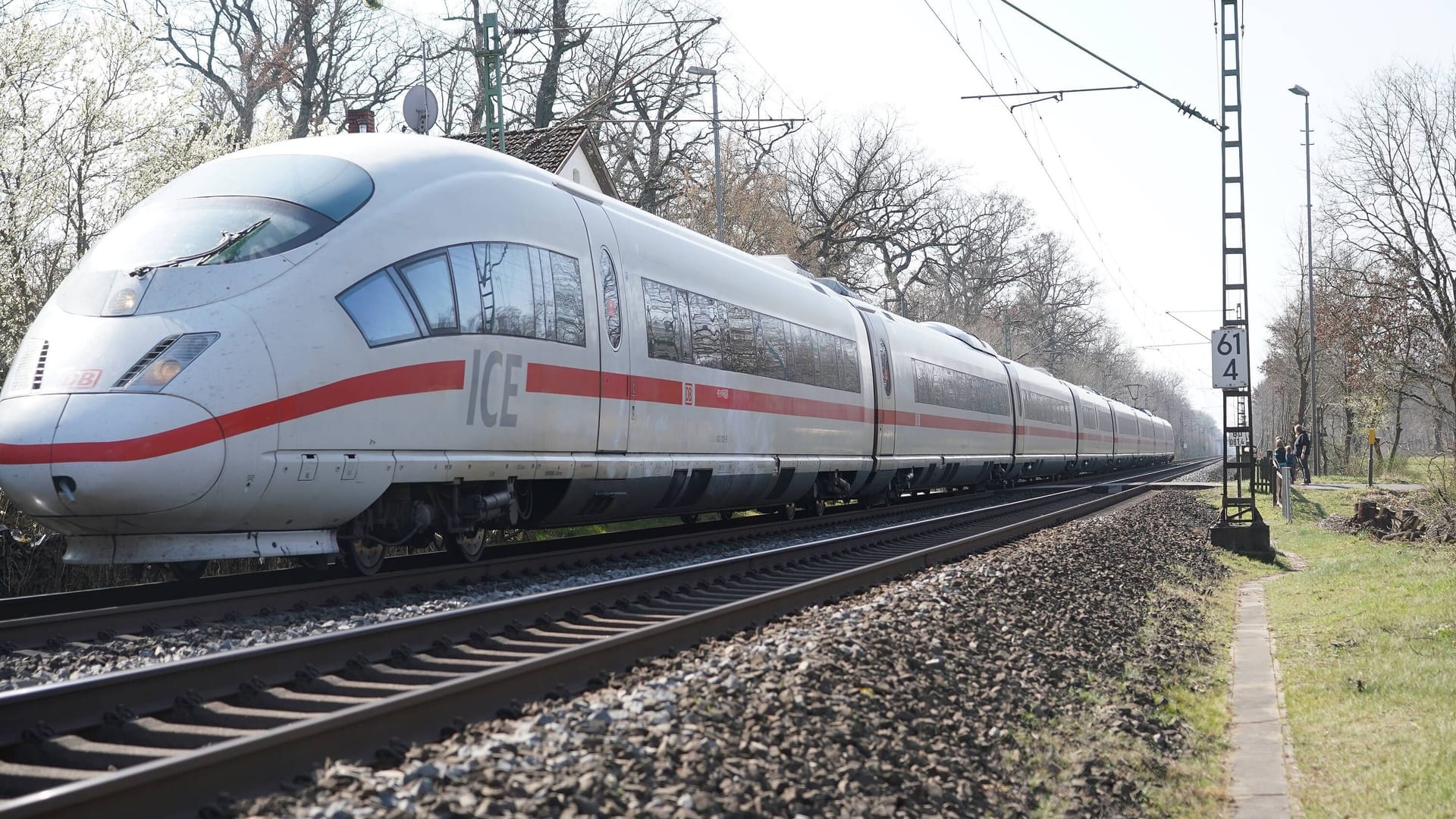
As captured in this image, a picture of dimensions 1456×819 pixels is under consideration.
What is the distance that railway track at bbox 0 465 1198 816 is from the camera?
3.52 m

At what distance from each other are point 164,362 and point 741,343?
23.2 feet

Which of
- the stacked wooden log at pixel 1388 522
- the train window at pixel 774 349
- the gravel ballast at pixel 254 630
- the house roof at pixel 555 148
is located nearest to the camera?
the gravel ballast at pixel 254 630

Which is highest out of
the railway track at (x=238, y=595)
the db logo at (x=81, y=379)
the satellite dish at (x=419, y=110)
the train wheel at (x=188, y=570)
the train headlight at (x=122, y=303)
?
the satellite dish at (x=419, y=110)

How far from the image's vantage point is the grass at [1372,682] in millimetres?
5406

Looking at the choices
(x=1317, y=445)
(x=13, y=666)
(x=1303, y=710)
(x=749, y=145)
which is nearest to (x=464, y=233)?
(x=13, y=666)

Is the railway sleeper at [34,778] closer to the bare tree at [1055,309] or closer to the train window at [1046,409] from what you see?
the train window at [1046,409]

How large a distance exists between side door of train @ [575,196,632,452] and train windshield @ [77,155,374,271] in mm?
2489

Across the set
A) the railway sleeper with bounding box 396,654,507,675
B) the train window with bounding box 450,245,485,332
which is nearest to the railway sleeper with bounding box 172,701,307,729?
the railway sleeper with bounding box 396,654,507,675

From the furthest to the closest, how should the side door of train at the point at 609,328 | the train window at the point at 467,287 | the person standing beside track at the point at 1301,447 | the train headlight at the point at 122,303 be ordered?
the person standing beside track at the point at 1301,447 → the side door of train at the point at 609,328 → the train window at the point at 467,287 → the train headlight at the point at 122,303

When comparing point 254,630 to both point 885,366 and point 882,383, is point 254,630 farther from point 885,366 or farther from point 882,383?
point 885,366

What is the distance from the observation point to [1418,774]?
5.45 metres

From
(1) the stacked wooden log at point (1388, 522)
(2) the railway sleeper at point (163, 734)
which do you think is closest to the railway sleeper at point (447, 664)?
(2) the railway sleeper at point (163, 734)

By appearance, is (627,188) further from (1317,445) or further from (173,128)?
(1317,445)

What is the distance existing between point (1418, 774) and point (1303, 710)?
152cm
